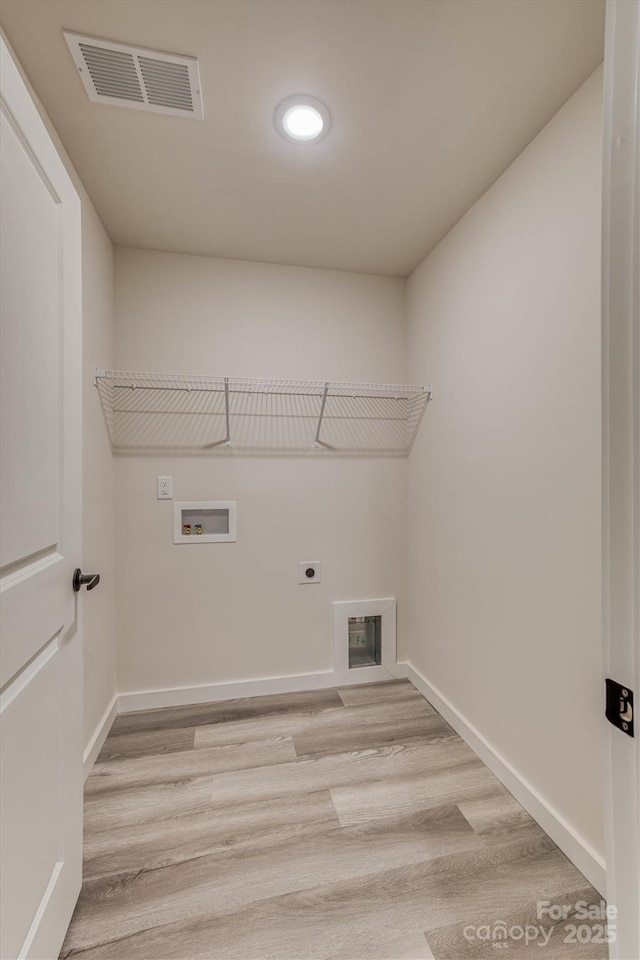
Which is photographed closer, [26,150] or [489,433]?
[26,150]

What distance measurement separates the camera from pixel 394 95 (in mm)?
1312

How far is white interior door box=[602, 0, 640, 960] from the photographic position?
566 millimetres

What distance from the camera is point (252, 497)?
2.33 metres

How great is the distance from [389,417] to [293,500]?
784mm

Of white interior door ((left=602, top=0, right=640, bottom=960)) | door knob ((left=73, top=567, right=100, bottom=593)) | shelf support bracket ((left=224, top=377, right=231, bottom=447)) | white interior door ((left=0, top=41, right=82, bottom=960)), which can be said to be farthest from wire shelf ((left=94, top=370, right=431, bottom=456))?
white interior door ((left=602, top=0, right=640, bottom=960))

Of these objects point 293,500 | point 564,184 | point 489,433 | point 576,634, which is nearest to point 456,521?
point 489,433

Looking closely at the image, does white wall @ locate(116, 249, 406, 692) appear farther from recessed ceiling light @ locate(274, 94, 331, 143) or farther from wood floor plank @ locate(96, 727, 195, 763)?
recessed ceiling light @ locate(274, 94, 331, 143)

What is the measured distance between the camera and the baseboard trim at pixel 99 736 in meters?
1.70

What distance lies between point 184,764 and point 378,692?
1103mm

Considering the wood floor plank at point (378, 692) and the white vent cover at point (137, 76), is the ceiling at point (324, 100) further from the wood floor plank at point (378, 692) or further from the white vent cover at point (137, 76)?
the wood floor plank at point (378, 692)

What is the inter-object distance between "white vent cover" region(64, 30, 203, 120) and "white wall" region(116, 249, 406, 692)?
3.09 feet

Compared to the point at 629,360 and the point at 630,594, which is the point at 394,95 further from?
the point at 630,594

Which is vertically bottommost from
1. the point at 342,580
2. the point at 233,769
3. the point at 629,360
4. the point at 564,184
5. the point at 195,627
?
the point at 233,769

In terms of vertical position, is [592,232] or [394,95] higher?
[394,95]
